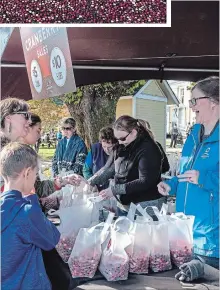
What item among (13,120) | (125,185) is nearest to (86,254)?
(13,120)

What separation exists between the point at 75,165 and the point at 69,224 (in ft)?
8.36

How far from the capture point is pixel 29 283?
1500 millimetres

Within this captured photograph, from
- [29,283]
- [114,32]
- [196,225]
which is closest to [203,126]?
[196,225]

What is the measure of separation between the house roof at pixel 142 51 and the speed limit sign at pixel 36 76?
0.23 m

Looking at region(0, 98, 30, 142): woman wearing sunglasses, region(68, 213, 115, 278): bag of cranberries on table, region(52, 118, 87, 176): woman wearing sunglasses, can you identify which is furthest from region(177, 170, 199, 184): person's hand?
region(52, 118, 87, 176): woman wearing sunglasses

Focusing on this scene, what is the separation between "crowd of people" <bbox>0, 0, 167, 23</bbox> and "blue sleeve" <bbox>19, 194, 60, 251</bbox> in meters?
0.85

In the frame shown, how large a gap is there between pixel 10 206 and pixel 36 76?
1.97 m

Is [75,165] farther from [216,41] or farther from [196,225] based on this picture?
[196,225]

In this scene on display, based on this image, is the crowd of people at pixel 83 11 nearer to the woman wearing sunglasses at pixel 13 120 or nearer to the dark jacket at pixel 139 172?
the woman wearing sunglasses at pixel 13 120

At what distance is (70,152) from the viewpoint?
4676mm

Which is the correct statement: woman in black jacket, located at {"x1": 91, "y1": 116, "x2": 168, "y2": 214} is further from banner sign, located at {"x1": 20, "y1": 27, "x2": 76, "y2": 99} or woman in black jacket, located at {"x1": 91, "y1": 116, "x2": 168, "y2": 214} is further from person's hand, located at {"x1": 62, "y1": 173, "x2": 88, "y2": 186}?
banner sign, located at {"x1": 20, "y1": 27, "x2": 76, "y2": 99}

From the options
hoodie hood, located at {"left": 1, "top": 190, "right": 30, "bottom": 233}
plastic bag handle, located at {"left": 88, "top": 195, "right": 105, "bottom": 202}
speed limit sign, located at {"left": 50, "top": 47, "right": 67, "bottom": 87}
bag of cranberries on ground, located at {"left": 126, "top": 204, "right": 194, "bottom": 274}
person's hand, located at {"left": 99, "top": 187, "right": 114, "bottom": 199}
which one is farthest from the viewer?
speed limit sign, located at {"left": 50, "top": 47, "right": 67, "bottom": 87}

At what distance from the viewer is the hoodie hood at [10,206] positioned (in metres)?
1.43

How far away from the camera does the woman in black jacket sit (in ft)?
8.29
